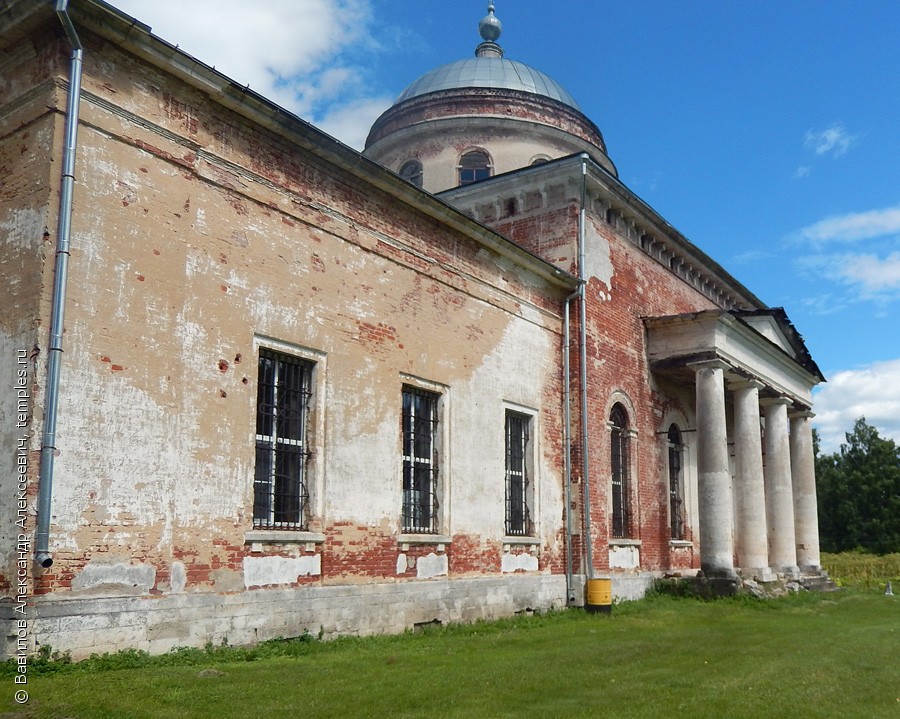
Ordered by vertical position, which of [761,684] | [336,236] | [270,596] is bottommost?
[761,684]

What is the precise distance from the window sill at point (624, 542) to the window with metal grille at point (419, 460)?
5.40 m

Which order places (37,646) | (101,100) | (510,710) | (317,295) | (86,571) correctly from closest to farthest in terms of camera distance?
(510,710) → (37,646) → (86,571) → (101,100) → (317,295)

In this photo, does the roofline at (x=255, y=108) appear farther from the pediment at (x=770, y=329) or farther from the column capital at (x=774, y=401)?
the column capital at (x=774, y=401)

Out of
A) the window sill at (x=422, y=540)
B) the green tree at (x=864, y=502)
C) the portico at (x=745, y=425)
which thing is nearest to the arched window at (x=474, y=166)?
the portico at (x=745, y=425)

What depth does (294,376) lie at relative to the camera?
1205 centimetres

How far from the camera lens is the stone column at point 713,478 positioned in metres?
19.3

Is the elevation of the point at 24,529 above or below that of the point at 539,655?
above

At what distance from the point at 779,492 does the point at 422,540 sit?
1372cm

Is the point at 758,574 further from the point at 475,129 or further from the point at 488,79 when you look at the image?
the point at 488,79

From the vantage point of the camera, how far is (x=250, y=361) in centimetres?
1120

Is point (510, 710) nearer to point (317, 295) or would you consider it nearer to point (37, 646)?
point (37, 646)

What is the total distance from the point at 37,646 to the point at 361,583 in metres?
4.82

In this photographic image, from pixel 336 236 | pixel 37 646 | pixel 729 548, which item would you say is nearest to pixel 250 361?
pixel 336 236

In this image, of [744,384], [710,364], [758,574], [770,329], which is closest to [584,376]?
[710,364]
